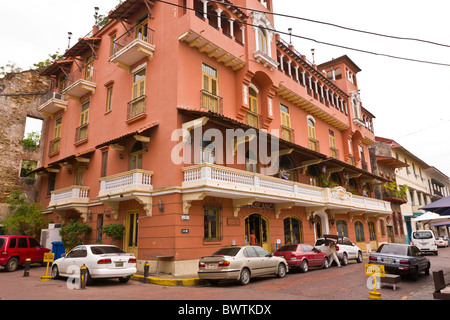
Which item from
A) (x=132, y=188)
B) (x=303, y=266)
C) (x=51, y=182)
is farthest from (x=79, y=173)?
(x=303, y=266)

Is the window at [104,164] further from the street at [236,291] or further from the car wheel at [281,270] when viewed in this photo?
the car wheel at [281,270]

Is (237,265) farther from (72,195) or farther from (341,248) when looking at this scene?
(72,195)

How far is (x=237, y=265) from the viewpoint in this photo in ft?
41.0

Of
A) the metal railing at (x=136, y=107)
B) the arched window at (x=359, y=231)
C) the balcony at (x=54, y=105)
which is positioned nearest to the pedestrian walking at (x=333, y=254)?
the arched window at (x=359, y=231)

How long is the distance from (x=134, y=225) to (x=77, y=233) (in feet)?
14.6

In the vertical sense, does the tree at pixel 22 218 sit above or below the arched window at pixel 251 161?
below

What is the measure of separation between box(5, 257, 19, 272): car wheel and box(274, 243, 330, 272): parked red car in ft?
46.0

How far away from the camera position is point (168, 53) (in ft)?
58.4

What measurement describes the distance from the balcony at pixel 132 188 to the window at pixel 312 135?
15.1 m

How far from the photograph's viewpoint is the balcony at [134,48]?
720 inches

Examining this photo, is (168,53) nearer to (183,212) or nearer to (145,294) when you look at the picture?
(183,212)

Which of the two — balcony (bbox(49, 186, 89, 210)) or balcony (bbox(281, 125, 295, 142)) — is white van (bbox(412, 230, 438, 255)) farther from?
balcony (bbox(49, 186, 89, 210))

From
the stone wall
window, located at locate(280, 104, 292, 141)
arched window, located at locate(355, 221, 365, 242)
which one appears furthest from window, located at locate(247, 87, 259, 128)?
the stone wall
